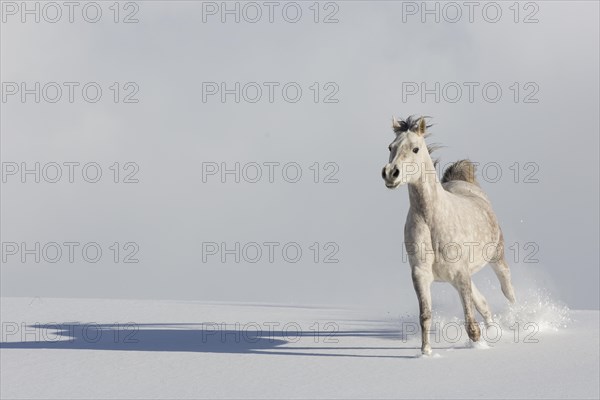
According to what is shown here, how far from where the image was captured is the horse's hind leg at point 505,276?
48.3 feet

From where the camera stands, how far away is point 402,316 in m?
16.2

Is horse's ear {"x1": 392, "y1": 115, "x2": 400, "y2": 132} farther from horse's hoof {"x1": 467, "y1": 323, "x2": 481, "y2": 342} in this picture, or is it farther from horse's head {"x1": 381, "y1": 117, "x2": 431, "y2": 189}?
horse's hoof {"x1": 467, "y1": 323, "x2": 481, "y2": 342}

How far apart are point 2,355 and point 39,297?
8.10 m

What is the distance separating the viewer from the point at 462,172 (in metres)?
15.5

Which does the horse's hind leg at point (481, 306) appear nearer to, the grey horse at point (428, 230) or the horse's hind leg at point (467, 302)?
the grey horse at point (428, 230)

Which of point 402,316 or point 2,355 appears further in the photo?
point 402,316

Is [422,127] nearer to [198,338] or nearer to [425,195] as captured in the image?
[425,195]

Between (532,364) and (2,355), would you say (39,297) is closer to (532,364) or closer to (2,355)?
(2,355)

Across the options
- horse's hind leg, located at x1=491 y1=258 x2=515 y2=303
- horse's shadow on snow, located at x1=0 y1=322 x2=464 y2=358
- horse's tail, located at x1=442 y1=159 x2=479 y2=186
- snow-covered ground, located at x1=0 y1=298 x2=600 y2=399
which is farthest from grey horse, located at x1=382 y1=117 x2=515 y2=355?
horse's tail, located at x1=442 y1=159 x2=479 y2=186

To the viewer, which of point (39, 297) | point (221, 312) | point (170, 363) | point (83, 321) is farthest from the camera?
point (39, 297)

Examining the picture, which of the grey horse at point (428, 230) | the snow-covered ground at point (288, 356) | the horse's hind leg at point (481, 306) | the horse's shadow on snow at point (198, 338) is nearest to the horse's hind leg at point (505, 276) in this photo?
the snow-covered ground at point (288, 356)

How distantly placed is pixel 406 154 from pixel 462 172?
15.5 ft

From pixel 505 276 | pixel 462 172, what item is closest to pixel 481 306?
pixel 505 276

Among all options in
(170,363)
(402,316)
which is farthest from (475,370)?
(402,316)
